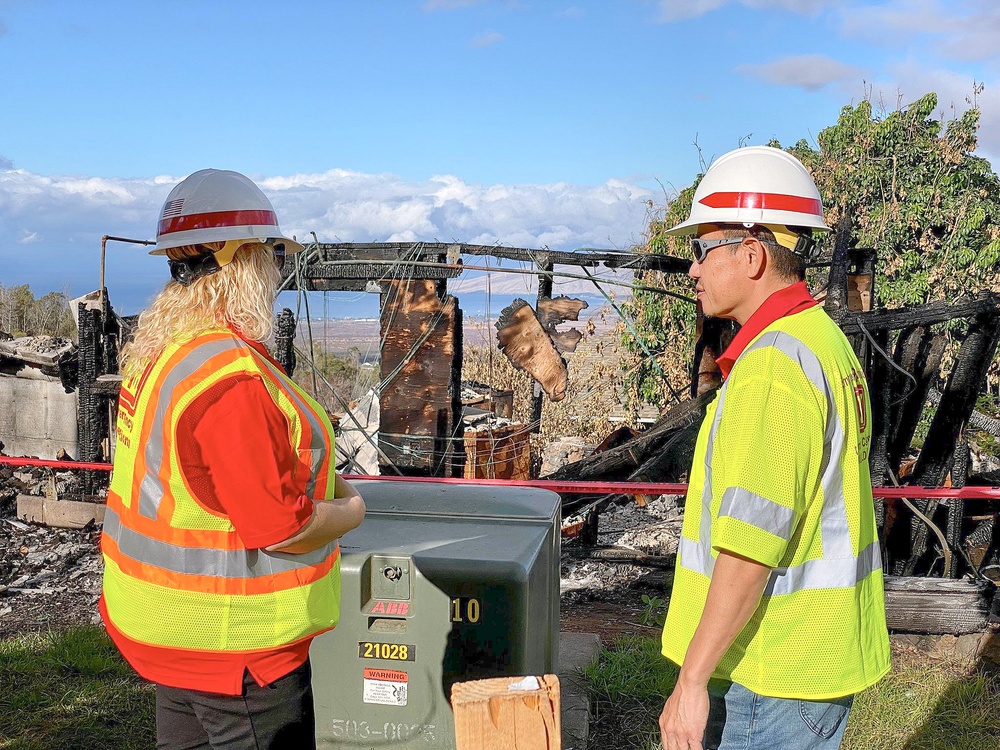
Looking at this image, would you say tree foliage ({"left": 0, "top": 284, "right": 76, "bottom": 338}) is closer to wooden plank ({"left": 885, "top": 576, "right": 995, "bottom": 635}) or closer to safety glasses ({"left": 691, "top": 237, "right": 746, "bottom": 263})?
wooden plank ({"left": 885, "top": 576, "right": 995, "bottom": 635})

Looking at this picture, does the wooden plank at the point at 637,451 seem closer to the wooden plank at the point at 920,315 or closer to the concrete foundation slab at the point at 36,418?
the wooden plank at the point at 920,315

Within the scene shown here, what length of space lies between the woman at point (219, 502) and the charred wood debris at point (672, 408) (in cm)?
382

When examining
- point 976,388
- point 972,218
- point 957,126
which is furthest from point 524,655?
point 957,126

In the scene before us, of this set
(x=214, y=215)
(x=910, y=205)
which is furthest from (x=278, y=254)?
(x=910, y=205)

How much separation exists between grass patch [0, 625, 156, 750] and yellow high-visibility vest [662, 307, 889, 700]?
9.50ft

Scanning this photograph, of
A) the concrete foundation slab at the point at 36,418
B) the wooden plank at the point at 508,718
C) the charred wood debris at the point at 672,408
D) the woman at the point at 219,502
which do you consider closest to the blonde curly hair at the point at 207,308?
the woman at the point at 219,502

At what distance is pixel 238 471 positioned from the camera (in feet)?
5.85

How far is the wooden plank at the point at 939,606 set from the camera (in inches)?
188

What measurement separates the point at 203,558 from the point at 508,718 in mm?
766

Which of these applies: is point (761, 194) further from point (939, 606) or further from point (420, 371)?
point (420, 371)

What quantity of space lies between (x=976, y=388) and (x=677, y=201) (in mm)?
13433

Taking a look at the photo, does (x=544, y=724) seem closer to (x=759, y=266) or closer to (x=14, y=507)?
(x=759, y=266)

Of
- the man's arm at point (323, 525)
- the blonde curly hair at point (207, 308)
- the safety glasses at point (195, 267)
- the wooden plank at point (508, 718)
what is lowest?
the wooden plank at point (508, 718)

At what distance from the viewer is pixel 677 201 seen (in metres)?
18.0
